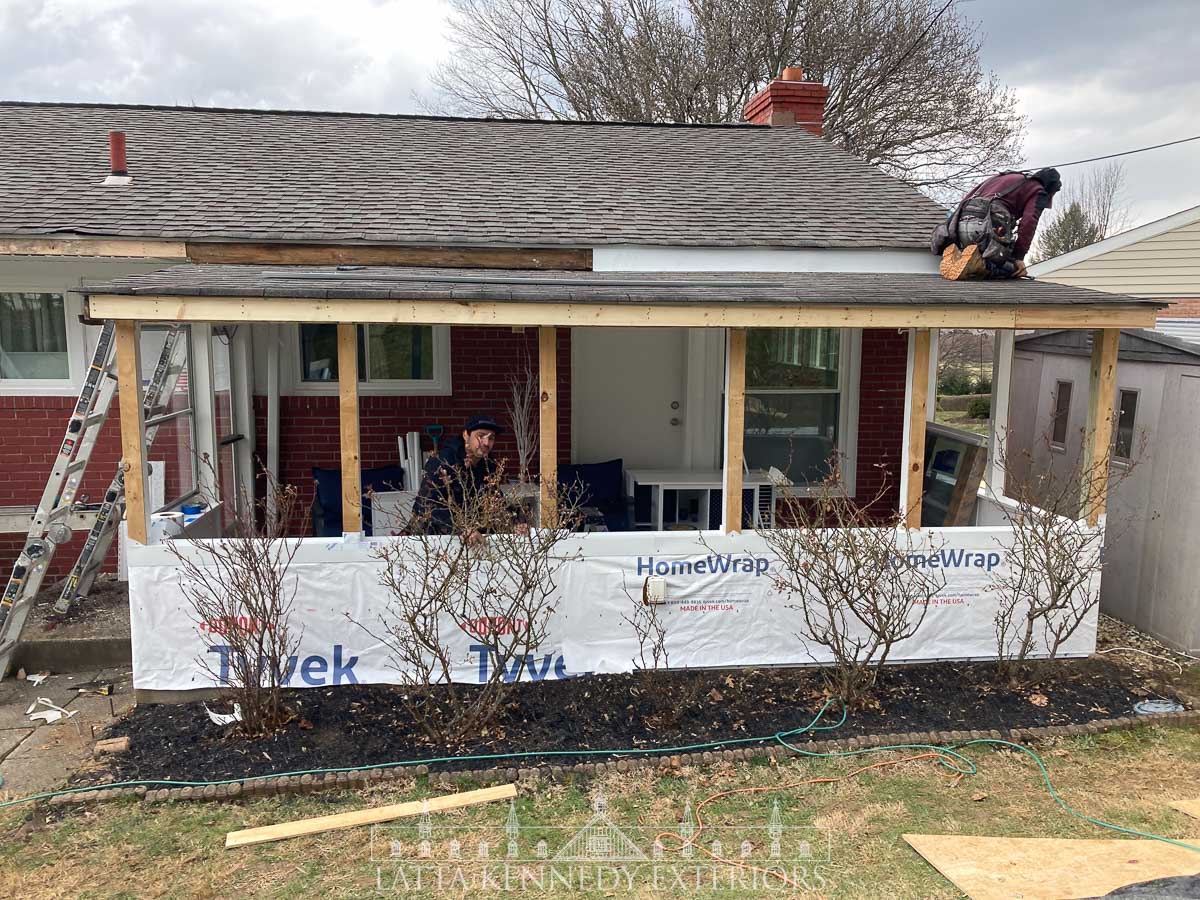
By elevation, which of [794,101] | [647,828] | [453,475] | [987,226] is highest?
[794,101]

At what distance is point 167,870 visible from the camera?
3.87 metres

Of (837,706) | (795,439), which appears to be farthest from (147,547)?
(795,439)

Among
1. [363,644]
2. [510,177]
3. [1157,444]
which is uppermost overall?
[510,177]

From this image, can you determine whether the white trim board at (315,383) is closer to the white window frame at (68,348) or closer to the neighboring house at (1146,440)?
the white window frame at (68,348)

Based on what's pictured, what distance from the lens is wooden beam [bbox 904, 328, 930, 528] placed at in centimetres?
587

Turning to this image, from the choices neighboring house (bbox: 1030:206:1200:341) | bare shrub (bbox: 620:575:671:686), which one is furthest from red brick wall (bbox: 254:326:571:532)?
neighboring house (bbox: 1030:206:1200:341)

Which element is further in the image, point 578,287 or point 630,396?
point 630,396

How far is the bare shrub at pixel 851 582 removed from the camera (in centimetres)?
537

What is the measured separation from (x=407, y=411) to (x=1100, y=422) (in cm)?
568

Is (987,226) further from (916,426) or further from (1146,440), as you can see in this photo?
(1146,440)

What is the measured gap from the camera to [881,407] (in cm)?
888

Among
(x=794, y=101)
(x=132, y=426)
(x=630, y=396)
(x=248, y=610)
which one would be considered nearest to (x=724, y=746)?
(x=248, y=610)

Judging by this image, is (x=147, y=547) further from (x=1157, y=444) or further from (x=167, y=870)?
(x=1157, y=444)

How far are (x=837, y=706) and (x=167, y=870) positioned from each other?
3.71 m
